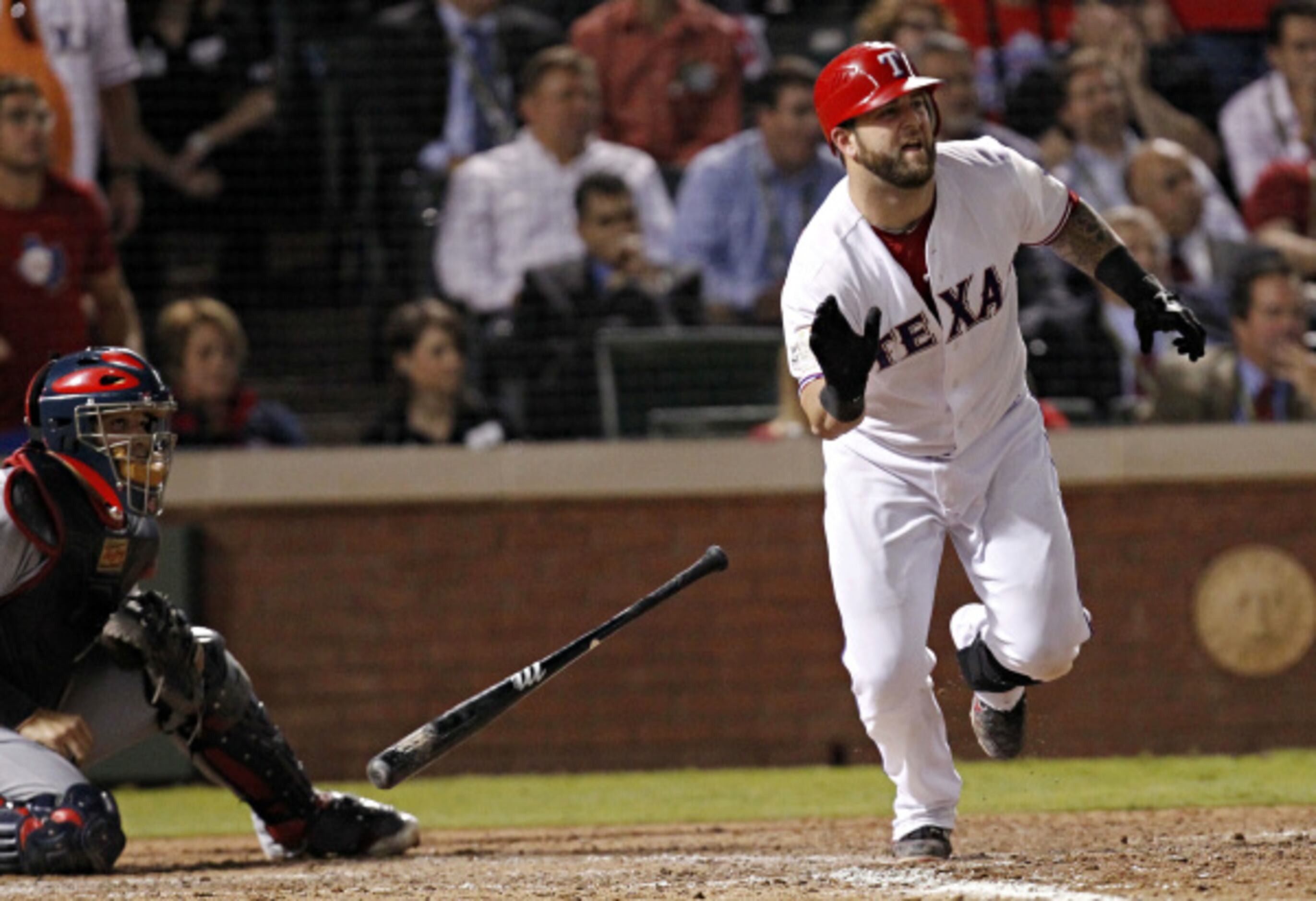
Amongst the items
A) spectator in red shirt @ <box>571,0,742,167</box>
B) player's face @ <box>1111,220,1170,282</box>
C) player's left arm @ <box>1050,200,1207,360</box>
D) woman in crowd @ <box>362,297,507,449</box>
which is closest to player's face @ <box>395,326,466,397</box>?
woman in crowd @ <box>362,297,507,449</box>

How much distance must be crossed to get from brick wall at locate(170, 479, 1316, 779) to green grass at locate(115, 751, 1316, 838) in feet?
0.51

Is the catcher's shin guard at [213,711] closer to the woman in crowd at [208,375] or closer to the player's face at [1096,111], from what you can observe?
the woman in crowd at [208,375]

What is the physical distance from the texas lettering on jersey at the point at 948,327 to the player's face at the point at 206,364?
14.5ft

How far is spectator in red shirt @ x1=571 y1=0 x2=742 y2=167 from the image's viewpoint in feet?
29.6

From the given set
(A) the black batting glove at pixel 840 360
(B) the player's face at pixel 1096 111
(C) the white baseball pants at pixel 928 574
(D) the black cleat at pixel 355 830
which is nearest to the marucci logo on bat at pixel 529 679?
(D) the black cleat at pixel 355 830

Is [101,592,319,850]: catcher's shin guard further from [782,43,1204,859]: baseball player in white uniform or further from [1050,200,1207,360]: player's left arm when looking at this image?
[1050,200,1207,360]: player's left arm

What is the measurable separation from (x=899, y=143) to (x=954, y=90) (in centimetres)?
441

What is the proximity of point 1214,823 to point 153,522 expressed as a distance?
10.4 feet

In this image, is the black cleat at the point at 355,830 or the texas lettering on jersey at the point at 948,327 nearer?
the texas lettering on jersey at the point at 948,327

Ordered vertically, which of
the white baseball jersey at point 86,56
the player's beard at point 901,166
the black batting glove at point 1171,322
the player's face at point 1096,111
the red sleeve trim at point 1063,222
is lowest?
the black batting glove at point 1171,322

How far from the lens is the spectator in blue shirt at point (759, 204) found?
28.7 feet

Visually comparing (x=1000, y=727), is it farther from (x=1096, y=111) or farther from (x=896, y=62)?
(x=1096, y=111)

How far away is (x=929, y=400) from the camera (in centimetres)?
467

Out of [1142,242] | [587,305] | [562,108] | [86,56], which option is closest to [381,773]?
[587,305]
